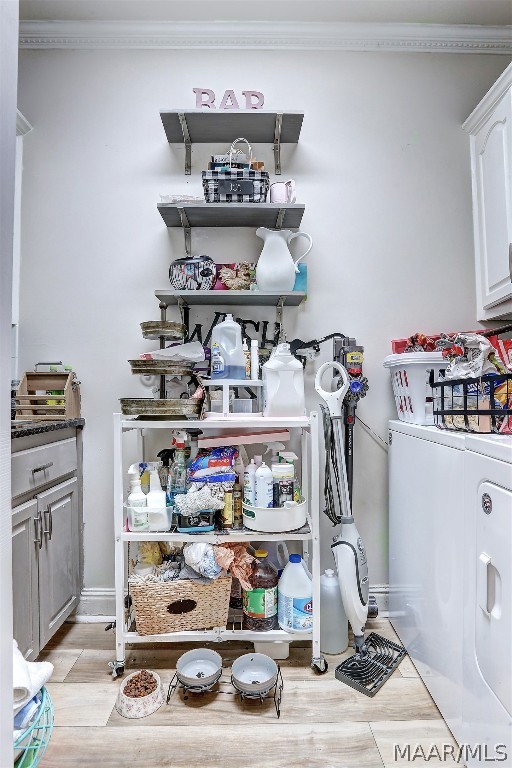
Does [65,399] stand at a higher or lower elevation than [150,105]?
lower

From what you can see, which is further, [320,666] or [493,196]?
[493,196]

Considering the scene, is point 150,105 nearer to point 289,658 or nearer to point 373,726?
point 289,658

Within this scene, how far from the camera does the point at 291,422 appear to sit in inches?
69.2

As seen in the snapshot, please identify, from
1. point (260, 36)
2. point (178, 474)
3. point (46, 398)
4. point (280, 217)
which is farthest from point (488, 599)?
point (260, 36)

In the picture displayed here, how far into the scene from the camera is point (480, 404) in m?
1.39

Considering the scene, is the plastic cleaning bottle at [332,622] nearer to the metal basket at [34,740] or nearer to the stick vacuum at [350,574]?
→ the stick vacuum at [350,574]

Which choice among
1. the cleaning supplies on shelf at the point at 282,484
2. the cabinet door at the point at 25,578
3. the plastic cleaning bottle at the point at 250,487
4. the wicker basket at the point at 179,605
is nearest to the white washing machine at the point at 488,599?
the cleaning supplies on shelf at the point at 282,484

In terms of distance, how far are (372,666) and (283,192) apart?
6.41 ft

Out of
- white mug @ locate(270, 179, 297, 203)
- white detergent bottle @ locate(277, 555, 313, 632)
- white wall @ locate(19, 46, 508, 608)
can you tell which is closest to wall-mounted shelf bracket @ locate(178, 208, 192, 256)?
white wall @ locate(19, 46, 508, 608)

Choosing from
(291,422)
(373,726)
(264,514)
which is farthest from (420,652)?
(291,422)

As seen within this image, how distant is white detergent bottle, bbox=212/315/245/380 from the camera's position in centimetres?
195

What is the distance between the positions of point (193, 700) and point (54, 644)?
73cm

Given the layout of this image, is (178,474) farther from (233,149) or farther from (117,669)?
(233,149)

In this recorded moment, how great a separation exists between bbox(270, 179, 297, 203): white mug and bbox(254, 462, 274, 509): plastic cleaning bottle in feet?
3.81
